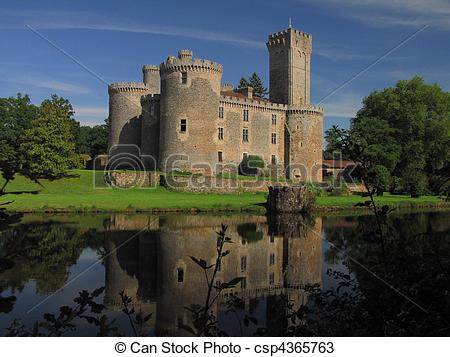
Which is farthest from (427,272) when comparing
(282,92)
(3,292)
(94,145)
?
(94,145)

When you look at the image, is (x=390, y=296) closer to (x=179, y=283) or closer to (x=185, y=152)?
(x=179, y=283)

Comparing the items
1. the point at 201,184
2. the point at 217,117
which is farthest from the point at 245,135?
the point at 201,184

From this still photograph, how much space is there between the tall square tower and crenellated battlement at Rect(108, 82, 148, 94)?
14.1 meters

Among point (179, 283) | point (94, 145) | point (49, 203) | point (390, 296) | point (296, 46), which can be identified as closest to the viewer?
point (390, 296)

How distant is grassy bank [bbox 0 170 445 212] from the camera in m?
23.1

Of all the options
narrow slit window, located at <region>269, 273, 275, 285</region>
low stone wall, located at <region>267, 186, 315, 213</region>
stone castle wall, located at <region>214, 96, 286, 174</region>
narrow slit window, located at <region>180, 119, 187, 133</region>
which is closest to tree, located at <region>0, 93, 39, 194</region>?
narrow slit window, located at <region>180, 119, 187, 133</region>

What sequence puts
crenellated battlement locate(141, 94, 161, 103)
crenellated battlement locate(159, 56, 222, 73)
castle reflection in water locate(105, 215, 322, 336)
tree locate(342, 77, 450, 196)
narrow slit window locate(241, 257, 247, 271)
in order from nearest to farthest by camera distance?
castle reflection in water locate(105, 215, 322, 336) → narrow slit window locate(241, 257, 247, 271) → crenellated battlement locate(159, 56, 222, 73) → tree locate(342, 77, 450, 196) → crenellated battlement locate(141, 94, 161, 103)

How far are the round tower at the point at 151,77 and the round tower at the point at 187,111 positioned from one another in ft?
26.9

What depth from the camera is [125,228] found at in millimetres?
17031

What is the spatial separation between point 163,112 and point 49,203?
17.2 metres

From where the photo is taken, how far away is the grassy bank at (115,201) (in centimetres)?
2308

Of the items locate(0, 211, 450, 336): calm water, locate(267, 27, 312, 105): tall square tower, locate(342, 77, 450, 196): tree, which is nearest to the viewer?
locate(0, 211, 450, 336): calm water

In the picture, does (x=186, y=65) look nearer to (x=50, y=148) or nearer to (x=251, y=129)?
(x=251, y=129)

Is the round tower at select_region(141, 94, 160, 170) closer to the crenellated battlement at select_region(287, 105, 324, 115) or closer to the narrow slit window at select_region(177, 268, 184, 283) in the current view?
the crenellated battlement at select_region(287, 105, 324, 115)
